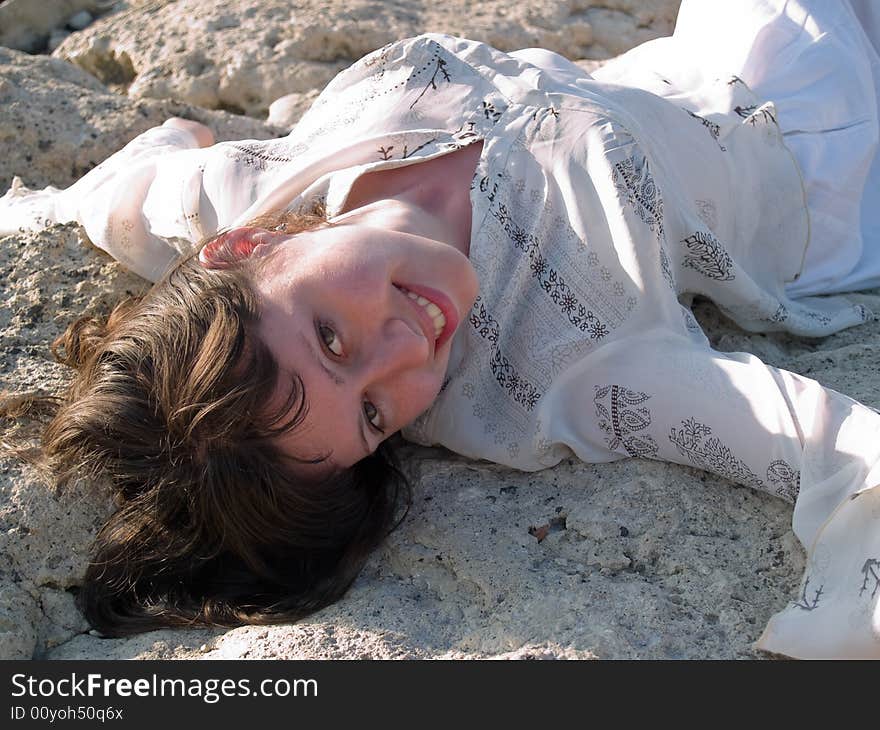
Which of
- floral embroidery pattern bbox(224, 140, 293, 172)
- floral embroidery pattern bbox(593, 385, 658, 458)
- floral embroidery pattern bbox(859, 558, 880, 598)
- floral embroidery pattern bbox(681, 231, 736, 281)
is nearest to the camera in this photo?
floral embroidery pattern bbox(859, 558, 880, 598)

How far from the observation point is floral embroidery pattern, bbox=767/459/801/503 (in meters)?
1.69

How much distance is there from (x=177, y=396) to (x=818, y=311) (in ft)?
4.67

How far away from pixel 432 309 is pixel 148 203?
84cm

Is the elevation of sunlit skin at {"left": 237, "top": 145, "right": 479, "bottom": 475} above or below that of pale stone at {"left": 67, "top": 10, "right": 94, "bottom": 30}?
above

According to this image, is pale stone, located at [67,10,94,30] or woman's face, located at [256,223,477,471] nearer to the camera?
woman's face, located at [256,223,477,471]

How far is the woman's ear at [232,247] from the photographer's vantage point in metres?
1.83

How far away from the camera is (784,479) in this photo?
5.57 ft

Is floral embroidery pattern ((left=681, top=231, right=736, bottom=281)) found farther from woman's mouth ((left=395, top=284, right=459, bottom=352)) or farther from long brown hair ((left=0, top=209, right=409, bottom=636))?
long brown hair ((left=0, top=209, right=409, bottom=636))

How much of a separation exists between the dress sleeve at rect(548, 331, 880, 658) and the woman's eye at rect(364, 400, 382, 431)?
33cm

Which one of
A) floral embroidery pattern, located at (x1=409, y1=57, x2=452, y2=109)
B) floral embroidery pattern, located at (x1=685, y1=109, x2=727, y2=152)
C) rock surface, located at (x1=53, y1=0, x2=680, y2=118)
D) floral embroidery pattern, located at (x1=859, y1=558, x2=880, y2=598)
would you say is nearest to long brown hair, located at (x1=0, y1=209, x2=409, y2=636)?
floral embroidery pattern, located at (x1=409, y1=57, x2=452, y2=109)

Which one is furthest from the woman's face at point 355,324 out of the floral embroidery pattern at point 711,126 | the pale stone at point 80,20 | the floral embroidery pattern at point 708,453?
the pale stone at point 80,20

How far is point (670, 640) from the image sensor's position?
1484mm

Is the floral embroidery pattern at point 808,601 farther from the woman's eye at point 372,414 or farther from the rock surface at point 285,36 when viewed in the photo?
the rock surface at point 285,36

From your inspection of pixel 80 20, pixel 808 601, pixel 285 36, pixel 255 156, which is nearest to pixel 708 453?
pixel 808 601
